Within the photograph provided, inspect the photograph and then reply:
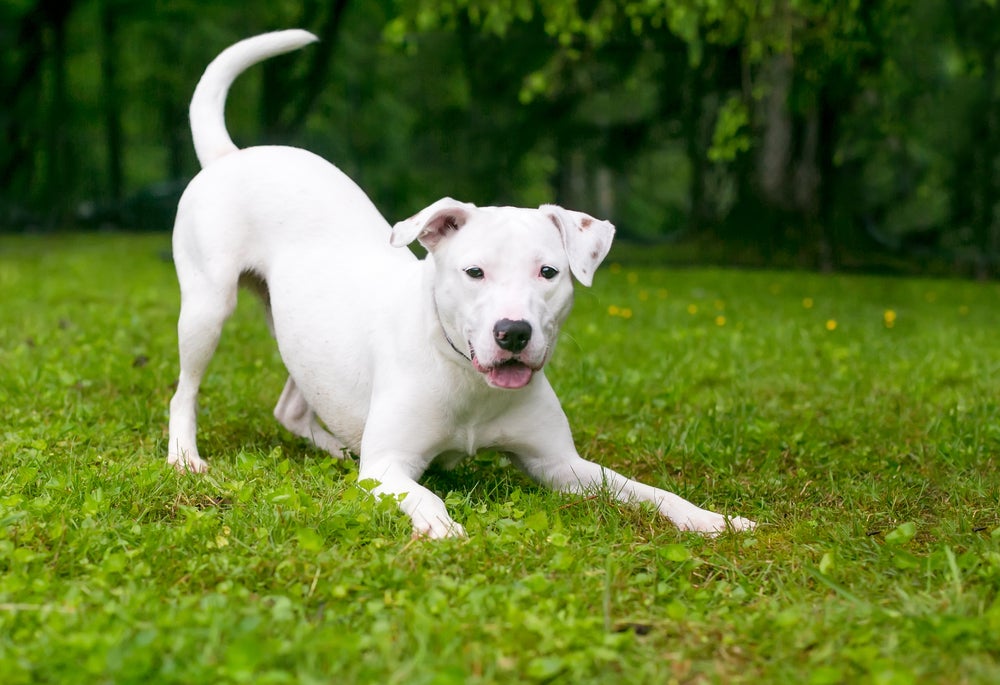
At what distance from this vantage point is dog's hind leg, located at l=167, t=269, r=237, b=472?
15.0 ft

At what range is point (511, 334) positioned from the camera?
3.37 m

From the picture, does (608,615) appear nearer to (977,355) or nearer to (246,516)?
(246,516)

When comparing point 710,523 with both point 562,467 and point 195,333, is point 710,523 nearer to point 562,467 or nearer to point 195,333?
point 562,467

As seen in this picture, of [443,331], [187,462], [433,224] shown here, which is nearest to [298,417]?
[187,462]

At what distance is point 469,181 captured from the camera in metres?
19.9

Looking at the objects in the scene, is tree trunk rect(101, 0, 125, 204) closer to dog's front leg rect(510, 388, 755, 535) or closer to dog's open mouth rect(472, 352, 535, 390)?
dog's front leg rect(510, 388, 755, 535)

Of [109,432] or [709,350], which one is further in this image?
[709,350]

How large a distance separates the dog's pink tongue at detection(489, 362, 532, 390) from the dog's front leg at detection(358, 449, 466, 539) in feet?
1.40

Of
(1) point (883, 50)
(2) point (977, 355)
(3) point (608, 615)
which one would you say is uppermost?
(1) point (883, 50)

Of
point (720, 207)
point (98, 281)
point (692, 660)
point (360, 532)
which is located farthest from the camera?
point (720, 207)

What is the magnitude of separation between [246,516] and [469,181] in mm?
16915

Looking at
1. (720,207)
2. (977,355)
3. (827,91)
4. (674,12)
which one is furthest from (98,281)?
(720,207)

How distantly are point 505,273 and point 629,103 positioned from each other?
1583 cm

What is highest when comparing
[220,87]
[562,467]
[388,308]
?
[220,87]
